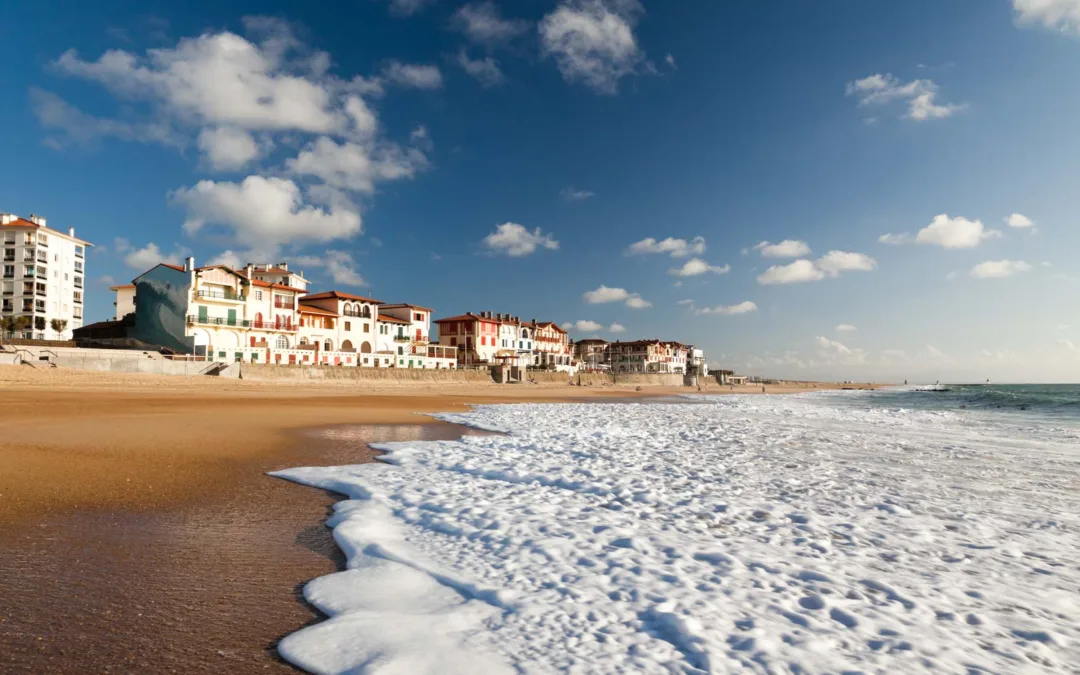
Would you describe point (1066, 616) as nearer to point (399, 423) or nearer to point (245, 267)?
point (399, 423)

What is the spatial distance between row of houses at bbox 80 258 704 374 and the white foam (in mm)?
43280

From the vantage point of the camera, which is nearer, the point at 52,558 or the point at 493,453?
the point at 52,558

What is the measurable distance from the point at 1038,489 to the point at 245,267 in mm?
64825

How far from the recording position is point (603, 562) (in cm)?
451

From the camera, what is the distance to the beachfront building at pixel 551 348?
283ft

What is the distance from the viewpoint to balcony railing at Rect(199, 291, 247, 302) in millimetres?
46719

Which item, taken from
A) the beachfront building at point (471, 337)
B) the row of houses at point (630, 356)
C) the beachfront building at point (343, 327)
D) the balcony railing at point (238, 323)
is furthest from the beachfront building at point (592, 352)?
the balcony railing at point (238, 323)

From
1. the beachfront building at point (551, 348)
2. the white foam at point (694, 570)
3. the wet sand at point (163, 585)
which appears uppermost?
the beachfront building at point (551, 348)

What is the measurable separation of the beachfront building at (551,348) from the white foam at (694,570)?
74.5 m

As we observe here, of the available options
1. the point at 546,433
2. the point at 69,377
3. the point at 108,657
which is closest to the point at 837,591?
the point at 108,657

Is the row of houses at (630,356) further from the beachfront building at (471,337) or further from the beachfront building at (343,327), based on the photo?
the beachfront building at (343,327)

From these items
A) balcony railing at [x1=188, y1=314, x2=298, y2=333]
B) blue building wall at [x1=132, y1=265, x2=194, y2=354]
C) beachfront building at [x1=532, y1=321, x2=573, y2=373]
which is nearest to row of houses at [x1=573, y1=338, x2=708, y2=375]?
beachfront building at [x1=532, y1=321, x2=573, y2=373]

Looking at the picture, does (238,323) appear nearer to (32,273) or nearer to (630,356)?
(32,273)

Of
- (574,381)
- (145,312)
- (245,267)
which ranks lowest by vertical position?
(574,381)
